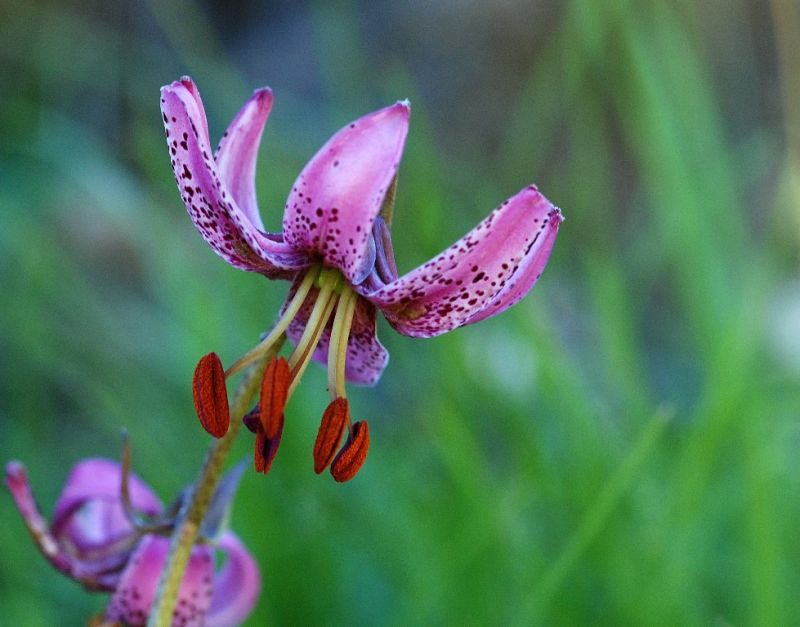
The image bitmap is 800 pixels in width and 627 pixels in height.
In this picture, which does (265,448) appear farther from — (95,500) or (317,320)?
(95,500)

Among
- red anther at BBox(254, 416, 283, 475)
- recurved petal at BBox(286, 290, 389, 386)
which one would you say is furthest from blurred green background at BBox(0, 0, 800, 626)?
red anther at BBox(254, 416, 283, 475)

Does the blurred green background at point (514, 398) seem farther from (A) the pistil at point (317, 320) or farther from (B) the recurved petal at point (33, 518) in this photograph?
(B) the recurved petal at point (33, 518)

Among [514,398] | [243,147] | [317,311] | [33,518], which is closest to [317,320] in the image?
[317,311]

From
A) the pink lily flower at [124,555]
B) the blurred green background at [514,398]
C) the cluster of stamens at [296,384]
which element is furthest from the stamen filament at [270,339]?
the blurred green background at [514,398]

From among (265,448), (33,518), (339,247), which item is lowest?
(33,518)

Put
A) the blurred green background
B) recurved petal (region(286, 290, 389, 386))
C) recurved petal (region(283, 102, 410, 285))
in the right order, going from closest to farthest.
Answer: recurved petal (region(283, 102, 410, 285))
recurved petal (region(286, 290, 389, 386))
the blurred green background

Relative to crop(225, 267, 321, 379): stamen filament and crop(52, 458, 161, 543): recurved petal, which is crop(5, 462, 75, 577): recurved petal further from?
crop(225, 267, 321, 379): stamen filament
